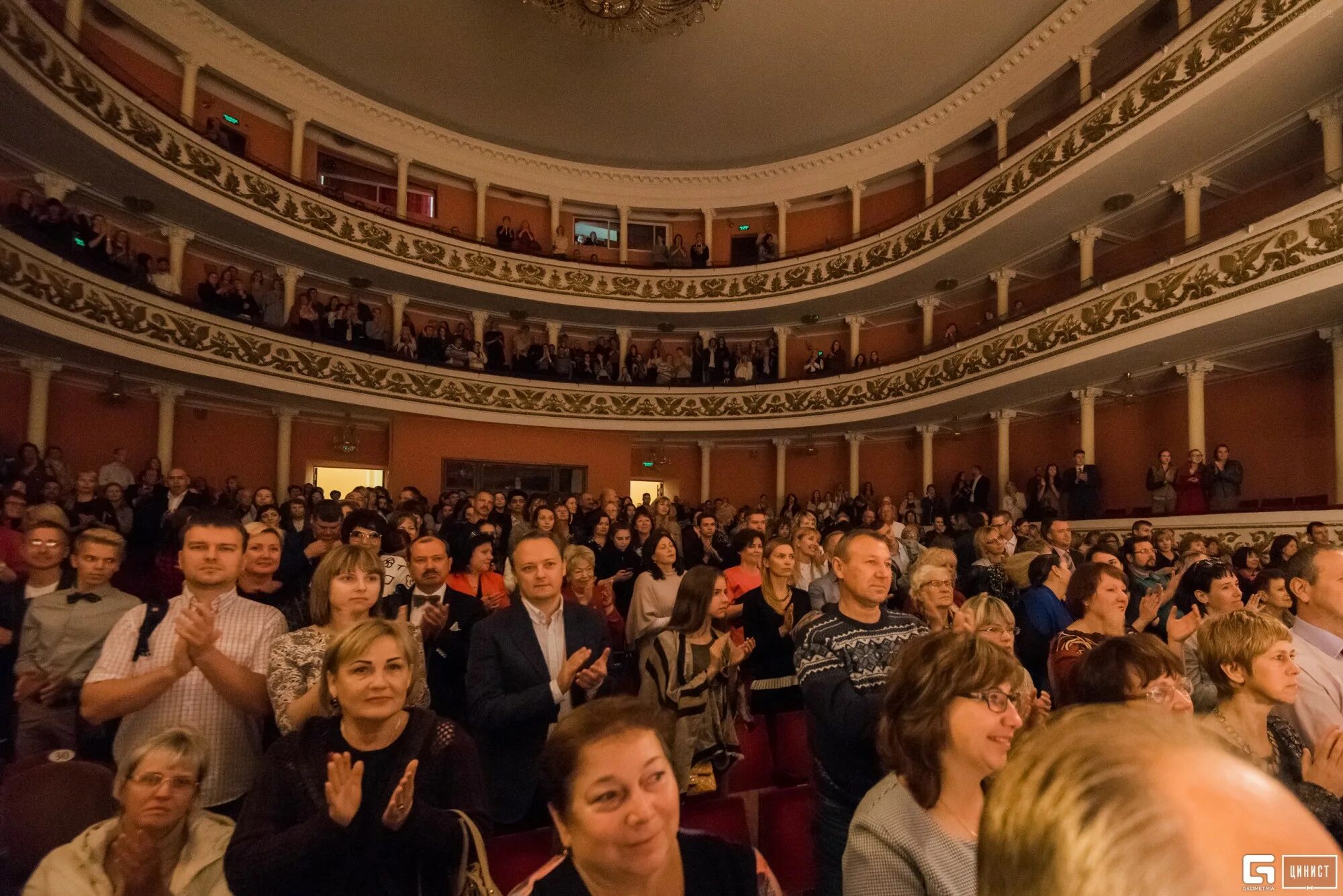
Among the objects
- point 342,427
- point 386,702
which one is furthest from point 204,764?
point 342,427

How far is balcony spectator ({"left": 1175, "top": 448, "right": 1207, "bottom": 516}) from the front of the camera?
8.87m

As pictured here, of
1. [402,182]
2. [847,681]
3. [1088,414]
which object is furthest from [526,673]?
[402,182]

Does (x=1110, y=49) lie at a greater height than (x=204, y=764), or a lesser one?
greater

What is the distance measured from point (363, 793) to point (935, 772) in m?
1.28

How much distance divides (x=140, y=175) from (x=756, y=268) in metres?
10.8

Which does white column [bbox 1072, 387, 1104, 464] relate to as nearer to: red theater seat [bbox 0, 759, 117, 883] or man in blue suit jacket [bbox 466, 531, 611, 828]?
man in blue suit jacket [bbox 466, 531, 611, 828]

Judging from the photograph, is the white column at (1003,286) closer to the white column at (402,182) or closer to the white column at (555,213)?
the white column at (555,213)

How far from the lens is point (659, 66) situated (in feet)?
43.5

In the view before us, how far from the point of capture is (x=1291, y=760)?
85.9 inches

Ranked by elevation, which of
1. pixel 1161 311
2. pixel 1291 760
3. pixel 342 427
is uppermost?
pixel 1161 311

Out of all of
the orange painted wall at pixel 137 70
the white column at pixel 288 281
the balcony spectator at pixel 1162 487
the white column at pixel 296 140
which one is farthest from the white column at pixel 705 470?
the orange painted wall at pixel 137 70

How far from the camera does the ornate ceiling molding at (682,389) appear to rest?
7984 millimetres

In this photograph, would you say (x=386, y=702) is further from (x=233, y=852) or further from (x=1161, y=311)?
(x=1161, y=311)

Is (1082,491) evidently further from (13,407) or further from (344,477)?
(13,407)
